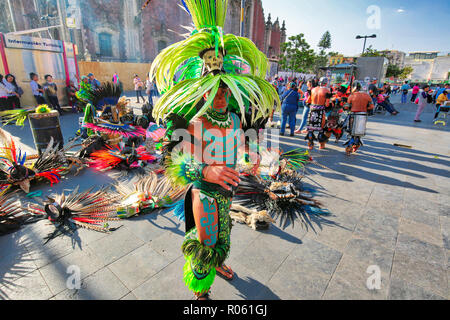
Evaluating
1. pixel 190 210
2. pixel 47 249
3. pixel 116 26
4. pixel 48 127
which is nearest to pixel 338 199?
pixel 190 210

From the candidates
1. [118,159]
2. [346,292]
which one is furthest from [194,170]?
[118,159]

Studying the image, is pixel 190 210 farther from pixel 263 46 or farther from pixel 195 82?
pixel 263 46

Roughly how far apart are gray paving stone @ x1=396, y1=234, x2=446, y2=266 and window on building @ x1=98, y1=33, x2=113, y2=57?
27.7m

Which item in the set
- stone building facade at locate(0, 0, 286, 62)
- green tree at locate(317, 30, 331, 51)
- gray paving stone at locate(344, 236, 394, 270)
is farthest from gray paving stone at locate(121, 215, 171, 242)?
green tree at locate(317, 30, 331, 51)

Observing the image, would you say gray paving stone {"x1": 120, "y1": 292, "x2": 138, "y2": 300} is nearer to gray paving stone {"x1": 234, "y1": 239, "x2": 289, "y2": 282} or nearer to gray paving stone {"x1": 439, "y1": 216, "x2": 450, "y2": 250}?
gray paving stone {"x1": 234, "y1": 239, "x2": 289, "y2": 282}

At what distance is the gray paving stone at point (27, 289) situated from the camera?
2.02 meters

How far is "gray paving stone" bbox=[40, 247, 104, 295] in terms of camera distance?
2168 millimetres

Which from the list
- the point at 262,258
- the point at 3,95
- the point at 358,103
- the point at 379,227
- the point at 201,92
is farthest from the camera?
the point at 3,95

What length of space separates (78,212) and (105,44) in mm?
26125

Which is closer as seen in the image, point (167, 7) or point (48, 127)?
point (48, 127)

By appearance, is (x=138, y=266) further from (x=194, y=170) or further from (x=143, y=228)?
(x=194, y=170)

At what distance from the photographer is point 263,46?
158ft

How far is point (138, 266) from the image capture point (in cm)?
239
